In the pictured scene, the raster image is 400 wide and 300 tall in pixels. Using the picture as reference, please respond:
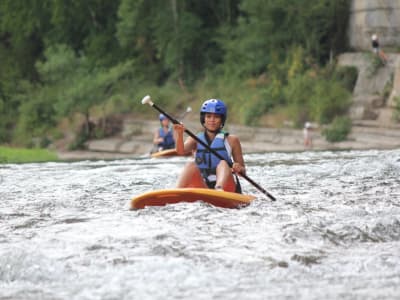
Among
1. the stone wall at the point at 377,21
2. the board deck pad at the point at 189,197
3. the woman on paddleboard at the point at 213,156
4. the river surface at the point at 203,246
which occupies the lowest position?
the river surface at the point at 203,246

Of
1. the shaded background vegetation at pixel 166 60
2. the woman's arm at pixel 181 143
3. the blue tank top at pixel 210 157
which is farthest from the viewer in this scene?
the shaded background vegetation at pixel 166 60

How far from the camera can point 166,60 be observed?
3219 cm

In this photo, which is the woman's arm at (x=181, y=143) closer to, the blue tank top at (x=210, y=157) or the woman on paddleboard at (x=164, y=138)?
the blue tank top at (x=210, y=157)

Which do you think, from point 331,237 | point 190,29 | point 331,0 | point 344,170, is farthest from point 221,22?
point 331,237

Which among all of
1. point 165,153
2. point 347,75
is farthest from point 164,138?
point 347,75

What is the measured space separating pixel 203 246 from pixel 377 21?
2187 cm

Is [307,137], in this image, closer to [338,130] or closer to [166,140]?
[338,130]

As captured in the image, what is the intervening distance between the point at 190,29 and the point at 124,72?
275cm

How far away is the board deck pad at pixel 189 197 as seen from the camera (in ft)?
28.8

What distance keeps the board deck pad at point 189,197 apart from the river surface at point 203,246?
3.3 inches

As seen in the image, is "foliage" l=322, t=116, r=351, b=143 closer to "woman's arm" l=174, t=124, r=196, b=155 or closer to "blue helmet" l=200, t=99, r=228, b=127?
"woman's arm" l=174, t=124, r=196, b=155

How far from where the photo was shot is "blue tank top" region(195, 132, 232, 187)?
9.59m

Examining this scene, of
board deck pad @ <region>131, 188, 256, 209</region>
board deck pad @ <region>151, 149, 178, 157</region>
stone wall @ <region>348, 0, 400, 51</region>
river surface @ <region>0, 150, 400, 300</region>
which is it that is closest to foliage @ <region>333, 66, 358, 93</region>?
stone wall @ <region>348, 0, 400, 51</region>

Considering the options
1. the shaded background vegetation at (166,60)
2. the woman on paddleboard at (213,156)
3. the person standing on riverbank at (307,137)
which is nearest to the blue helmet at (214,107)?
the woman on paddleboard at (213,156)
